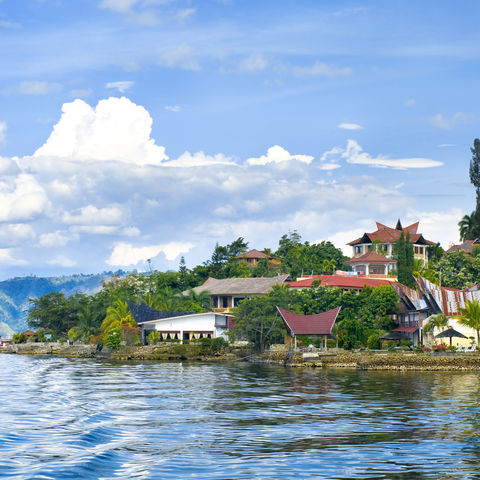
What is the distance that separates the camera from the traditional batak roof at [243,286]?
104000mm

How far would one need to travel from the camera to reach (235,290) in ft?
347

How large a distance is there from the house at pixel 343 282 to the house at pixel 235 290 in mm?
3633

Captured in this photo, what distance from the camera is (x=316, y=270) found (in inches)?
4921

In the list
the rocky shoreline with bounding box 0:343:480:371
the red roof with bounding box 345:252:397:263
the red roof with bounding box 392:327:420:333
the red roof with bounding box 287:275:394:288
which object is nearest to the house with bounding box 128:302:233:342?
the rocky shoreline with bounding box 0:343:480:371

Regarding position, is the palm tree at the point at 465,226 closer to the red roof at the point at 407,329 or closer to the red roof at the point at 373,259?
the red roof at the point at 373,259

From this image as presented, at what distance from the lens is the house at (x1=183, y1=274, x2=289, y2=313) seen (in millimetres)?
104312

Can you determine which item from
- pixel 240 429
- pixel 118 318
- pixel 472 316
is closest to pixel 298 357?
pixel 472 316

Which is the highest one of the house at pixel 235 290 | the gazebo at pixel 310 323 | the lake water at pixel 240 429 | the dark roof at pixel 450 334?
the house at pixel 235 290

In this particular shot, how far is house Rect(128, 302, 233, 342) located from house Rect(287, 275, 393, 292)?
11688 millimetres

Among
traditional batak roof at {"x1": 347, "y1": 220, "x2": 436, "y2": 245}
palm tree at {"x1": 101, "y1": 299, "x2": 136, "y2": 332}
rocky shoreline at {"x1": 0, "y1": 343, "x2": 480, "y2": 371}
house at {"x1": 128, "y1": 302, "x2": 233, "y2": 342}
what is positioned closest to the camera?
rocky shoreline at {"x1": 0, "y1": 343, "x2": 480, "y2": 371}

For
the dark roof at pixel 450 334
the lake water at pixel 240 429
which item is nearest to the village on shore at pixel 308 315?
the dark roof at pixel 450 334

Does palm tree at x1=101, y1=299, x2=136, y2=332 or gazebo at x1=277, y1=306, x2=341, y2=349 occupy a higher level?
palm tree at x1=101, y1=299, x2=136, y2=332

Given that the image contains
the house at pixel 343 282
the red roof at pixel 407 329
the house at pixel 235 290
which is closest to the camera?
the red roof at pixel 407 329

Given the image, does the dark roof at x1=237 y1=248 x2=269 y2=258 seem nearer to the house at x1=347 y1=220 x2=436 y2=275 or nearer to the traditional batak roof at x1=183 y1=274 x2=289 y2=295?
the house at x1=347 y1=220 x2=436 y2=275
